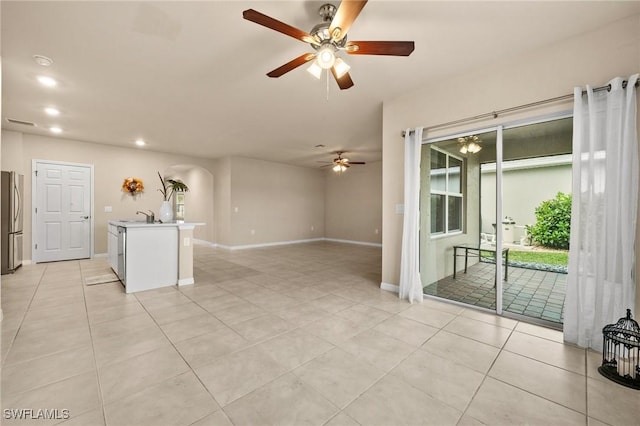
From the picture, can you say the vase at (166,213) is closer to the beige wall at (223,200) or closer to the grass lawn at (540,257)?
the beige wall at (223,200)

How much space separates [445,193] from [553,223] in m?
1.39

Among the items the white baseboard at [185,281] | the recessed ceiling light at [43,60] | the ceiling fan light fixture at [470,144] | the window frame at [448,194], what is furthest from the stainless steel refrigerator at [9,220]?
the ceiling fan light fixture at [470,144]

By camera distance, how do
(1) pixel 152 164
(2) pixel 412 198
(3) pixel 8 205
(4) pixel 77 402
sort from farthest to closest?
1. (1) pixel 152 164
2. (3) pixel 8 205
3. (2) pixel 412 198
4. (4) pixel 77 402

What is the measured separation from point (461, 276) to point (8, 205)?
25.6 ft

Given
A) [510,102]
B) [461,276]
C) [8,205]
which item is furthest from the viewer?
[8,205]

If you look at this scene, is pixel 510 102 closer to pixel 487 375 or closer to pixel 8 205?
pixel 487 375

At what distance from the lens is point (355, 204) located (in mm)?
9414

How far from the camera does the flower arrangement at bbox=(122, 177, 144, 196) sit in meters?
6.68

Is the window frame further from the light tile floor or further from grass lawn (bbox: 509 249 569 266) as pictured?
the light tile floor

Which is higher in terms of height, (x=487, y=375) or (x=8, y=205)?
(x=8, y=205)

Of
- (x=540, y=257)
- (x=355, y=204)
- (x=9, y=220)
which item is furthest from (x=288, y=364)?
(x=355, y=204)

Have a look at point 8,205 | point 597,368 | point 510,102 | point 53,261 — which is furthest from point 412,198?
point 53,261

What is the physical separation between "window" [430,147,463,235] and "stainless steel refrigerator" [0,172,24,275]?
7222 millimetres

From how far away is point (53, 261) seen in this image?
580cm
